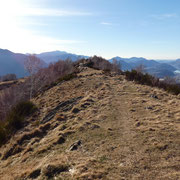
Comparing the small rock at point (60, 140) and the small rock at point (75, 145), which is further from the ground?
the small rock at point (75, 145)

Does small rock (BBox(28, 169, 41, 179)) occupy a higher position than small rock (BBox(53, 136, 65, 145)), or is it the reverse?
small rock (BBox(53, 136, 65, 145))

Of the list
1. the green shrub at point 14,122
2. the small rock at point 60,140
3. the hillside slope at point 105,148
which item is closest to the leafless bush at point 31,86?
the green shrub at point 14,122

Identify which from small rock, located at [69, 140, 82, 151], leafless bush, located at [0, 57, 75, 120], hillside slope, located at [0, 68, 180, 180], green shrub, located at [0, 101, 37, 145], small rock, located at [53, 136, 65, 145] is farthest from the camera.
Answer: leafless bush, located at [0, 57, 75, 120]

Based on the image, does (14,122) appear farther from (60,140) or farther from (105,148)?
(105,148)

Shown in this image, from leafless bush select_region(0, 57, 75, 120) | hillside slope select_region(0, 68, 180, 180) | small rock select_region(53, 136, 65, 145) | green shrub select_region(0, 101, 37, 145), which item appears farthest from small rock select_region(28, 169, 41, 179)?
leafless bush select_region(0, 57, 75, 120)

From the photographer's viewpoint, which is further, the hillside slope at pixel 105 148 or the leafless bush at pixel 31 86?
the leafless bush at pixel 31 86

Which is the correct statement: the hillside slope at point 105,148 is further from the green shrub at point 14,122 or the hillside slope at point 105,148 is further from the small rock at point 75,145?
the green shrub at point 14,122

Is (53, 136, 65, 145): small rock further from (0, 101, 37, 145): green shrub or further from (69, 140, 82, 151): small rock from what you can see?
(0, 101, 37, 145): green shrub

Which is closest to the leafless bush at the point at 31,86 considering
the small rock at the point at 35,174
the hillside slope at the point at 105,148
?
the hillside slope at the point at 105,148

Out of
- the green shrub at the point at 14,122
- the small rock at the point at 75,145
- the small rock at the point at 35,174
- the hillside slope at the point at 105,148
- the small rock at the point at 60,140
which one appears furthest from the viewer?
the green shrub at the point at 14,122

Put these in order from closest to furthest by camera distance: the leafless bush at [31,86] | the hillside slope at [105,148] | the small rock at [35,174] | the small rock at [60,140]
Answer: the hillside slope at [105,148], the small rock at [35,174], the small rock at [60,140], the leafless bush at [31,86]

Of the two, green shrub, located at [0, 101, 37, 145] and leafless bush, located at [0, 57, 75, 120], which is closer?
green shrub, located at [0, 101, 37, 145]

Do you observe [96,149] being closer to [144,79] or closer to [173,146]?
[173,146]

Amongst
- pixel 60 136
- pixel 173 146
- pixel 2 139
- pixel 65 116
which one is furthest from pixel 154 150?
pixel 2 139
